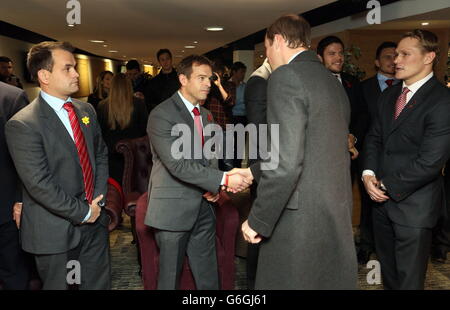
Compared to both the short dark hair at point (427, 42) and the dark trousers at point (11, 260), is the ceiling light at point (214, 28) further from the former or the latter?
the dark trousers at point (11, 260)

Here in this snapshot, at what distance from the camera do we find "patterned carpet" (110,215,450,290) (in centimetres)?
307

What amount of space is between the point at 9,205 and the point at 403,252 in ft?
7.71

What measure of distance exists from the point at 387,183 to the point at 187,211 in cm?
118

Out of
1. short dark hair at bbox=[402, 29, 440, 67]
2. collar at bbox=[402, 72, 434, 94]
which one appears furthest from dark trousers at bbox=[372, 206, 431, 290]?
short dark hair at bbox=[402, 29, 440, 67]

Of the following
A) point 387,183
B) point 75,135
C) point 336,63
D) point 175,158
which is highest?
point 336,63

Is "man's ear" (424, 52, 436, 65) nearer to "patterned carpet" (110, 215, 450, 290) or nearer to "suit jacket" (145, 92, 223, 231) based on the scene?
"suit jacket" (145, 92, 223, 231)

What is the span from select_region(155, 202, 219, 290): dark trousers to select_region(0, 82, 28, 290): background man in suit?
0.88 m

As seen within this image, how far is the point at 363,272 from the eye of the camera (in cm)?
327

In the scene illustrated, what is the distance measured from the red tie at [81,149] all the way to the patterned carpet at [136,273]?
49.6 inches

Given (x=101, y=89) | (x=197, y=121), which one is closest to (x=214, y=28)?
(x=101, y=89)

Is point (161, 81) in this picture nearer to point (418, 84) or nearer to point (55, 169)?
point (55, 169)

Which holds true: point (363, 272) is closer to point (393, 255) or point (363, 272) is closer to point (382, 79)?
point (393, 255)

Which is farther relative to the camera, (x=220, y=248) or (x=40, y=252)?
(x=220, y=248)

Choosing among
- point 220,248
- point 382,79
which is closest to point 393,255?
point 220,248
